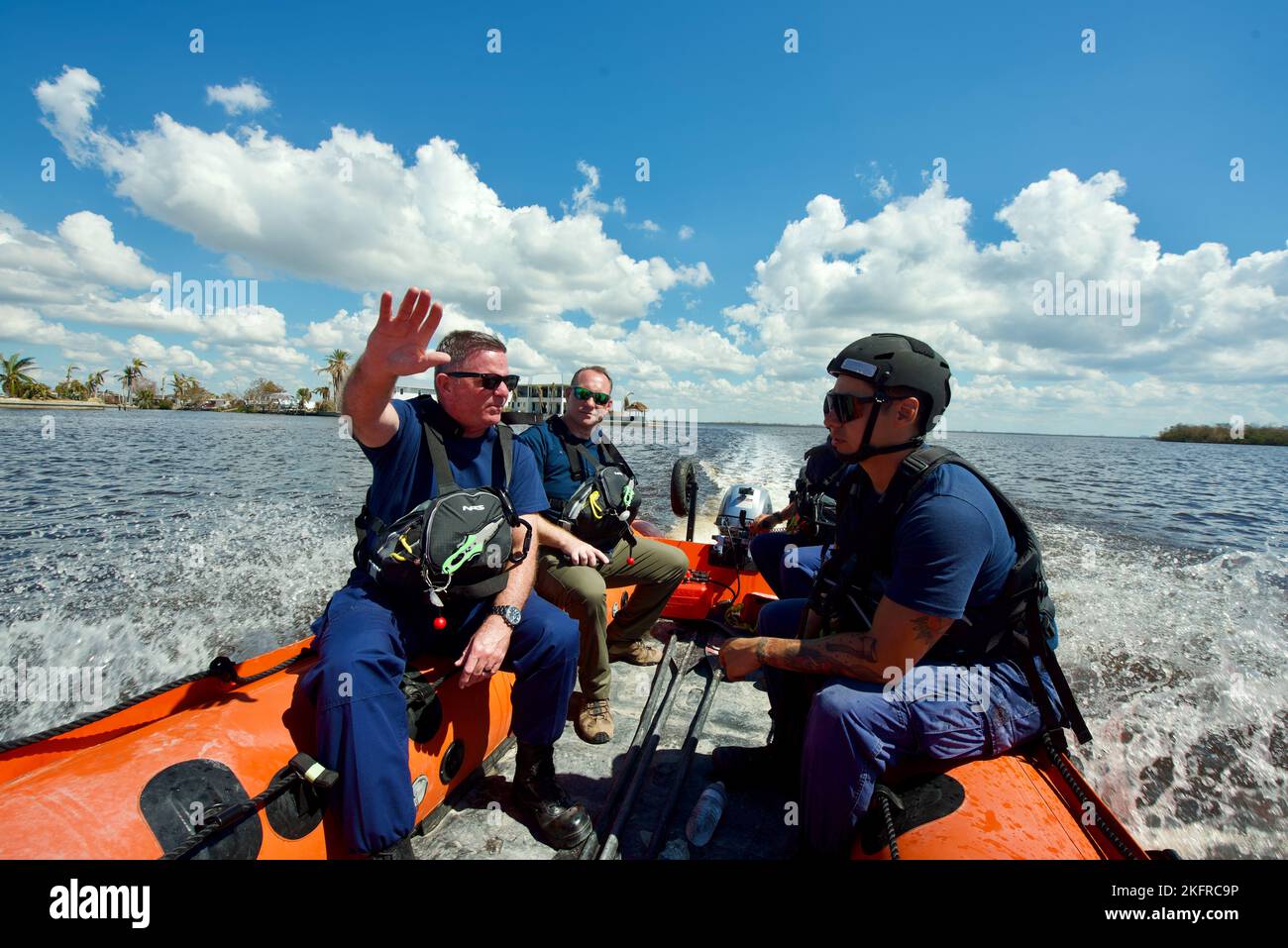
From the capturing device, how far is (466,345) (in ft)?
9.07

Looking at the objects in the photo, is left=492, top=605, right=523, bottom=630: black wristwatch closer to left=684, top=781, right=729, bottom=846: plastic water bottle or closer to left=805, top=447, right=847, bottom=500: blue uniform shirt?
left=684, top=781, right=729, bottom=846: plastic water bottle

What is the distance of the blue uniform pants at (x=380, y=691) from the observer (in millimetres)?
1927

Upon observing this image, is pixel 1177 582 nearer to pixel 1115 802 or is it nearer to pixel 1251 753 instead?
pixel 1251 753

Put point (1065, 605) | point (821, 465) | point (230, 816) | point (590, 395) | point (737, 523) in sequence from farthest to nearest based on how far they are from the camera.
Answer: point (1065, 605) → point (737, 523) → point (821, 465) → point (590, 395) → point (230, 816)

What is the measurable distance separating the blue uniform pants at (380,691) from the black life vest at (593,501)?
1.48 metres

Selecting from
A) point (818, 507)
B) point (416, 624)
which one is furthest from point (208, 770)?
point (818, 507)

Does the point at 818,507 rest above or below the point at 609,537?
above

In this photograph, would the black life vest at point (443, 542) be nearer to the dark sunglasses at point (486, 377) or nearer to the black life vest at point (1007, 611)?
the dark sunglasses at point (486, 377)

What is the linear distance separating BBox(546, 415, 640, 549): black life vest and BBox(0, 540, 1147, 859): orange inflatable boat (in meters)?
1.84

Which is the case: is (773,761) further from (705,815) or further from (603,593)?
(603,593)

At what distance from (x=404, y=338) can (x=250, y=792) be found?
1631mm

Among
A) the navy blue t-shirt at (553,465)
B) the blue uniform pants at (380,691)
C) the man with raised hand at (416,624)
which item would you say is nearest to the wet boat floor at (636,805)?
the man with raised hand at (416,624)

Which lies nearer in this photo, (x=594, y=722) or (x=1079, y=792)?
(x=1079, y=792)
